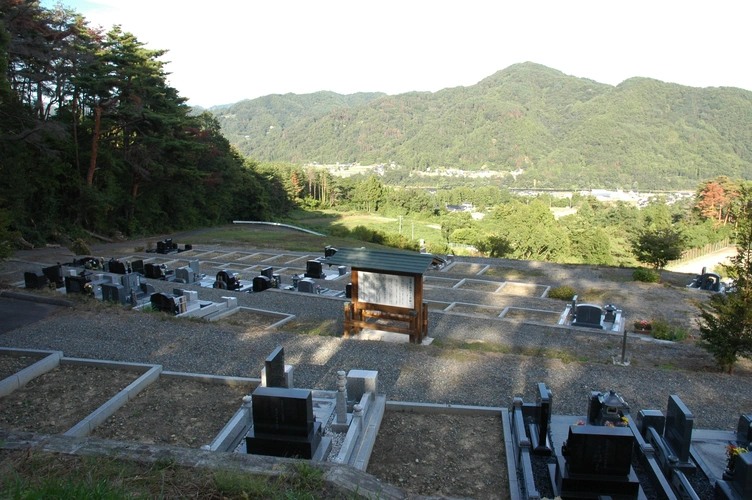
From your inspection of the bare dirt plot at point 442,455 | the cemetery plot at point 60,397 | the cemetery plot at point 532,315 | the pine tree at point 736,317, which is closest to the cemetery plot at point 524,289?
the cemetery plot at point 532,315

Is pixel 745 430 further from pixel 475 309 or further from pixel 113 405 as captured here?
pixel 475 309

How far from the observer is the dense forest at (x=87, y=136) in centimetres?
2280

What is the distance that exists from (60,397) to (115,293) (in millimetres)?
6570

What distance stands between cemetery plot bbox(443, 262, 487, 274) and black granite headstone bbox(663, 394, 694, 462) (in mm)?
15737

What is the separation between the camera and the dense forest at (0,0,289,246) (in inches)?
898

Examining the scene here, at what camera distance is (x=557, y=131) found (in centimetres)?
16788

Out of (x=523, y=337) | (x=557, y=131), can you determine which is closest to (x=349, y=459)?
(x=523, y=337)

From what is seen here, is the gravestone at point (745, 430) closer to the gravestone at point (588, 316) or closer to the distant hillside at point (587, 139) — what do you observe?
the gravestone at point (588, 316)

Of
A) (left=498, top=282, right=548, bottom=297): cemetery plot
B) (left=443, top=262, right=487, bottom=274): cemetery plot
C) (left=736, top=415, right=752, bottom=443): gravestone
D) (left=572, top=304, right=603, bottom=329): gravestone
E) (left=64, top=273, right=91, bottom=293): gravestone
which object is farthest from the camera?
(left=443, top=262, right=487, bottom=274): cemetery plot

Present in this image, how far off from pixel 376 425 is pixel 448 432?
0.98 metres

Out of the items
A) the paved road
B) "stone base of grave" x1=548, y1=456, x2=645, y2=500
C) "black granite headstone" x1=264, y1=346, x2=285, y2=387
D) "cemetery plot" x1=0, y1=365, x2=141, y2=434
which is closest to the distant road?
"stone base of grave" x1=548, y1=456, x2=645, y2=500

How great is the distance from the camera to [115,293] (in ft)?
43.8

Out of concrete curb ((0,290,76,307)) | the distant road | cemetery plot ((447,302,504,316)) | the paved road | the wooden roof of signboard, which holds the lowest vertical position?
the distant road

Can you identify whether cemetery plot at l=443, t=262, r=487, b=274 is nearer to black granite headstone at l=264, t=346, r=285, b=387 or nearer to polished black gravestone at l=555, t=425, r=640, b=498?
black granite headstone at l=264, t=346, r=285, b=387
